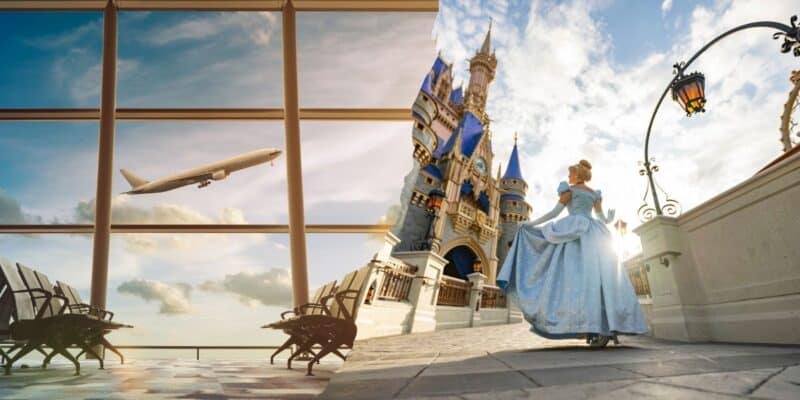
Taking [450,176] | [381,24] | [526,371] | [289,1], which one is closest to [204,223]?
[289,1]

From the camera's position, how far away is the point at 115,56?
3.47m

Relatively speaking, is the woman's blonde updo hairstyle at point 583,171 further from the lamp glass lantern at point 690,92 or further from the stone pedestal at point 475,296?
the stone pedestal at point 475,296

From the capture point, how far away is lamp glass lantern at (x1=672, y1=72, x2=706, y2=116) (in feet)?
16.4

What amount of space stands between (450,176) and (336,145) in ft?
94.5

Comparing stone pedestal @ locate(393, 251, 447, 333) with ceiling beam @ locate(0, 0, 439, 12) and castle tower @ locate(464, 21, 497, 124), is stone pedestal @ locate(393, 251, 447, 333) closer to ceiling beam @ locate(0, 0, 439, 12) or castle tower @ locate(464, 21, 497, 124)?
ceiling beam @ locate(0, 0, 439, 12)

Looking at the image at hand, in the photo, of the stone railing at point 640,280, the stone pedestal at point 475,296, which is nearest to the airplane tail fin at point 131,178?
the stone railing at point 640,280

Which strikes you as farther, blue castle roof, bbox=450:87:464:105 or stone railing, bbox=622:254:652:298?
blue castle roof, bbox=450:87:464:105

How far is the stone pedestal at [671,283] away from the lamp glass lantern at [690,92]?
55.4 inches

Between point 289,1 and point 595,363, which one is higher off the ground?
point 289,1

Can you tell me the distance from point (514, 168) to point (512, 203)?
3618 millimetres

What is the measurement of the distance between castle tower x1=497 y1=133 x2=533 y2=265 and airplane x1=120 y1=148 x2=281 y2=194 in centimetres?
3240

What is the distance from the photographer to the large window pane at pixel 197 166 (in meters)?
3.43

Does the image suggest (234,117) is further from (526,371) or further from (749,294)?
(749,294)

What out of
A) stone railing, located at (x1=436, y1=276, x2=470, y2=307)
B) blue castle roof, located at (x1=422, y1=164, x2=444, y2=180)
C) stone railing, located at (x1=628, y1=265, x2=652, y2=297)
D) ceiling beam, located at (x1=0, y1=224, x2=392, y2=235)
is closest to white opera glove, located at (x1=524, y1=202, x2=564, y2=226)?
ceiling beam, located at (x1=0, y1=224, x2=392, y2=235)
